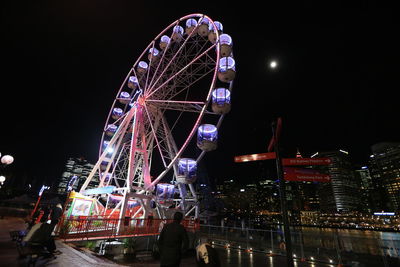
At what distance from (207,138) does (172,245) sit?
13.7 meters

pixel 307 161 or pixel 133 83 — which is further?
pixel 133 83

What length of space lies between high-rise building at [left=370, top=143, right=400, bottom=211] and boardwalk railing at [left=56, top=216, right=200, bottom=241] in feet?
424

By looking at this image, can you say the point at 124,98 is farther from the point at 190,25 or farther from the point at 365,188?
the point at 365,188

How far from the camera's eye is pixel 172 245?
4.01m

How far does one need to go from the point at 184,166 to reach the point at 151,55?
12972 mm

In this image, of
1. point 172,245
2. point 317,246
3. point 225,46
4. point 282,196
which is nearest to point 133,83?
point 225,46

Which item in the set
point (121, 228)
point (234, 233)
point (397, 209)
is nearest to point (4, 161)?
point (121, 228)

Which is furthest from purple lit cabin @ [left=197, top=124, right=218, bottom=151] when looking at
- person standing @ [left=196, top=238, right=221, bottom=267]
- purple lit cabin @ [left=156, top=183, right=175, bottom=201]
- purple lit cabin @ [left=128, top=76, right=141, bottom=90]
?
person standing @ [left=196, top=238, right=221, bottom=267]

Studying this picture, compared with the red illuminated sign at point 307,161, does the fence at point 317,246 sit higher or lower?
lower

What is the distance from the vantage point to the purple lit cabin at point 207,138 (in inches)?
691

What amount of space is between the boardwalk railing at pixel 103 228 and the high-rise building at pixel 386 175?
129125mm

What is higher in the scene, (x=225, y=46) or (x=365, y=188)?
(x=365, y=188)

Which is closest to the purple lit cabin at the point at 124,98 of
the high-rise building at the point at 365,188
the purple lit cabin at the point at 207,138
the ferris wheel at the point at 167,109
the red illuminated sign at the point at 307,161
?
the ferris wheel at the point at 167,109

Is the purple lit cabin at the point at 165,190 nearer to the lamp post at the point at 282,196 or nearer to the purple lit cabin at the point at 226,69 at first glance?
the purple lit cabin at the point at 226,69
